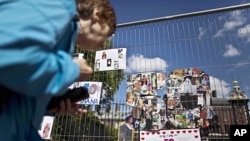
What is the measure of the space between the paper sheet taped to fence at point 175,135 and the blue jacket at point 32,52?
186 centimetres

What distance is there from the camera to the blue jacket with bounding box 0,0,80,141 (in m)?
0.32

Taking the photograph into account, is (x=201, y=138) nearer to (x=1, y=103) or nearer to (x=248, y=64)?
(x=248, y=64)

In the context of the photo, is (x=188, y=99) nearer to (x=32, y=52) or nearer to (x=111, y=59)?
(x=111, y=59)

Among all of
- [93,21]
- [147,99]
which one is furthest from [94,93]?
[93,21]

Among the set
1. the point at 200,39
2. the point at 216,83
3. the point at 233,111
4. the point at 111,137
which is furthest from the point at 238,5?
the point at 111,137

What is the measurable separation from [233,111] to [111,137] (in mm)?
1133

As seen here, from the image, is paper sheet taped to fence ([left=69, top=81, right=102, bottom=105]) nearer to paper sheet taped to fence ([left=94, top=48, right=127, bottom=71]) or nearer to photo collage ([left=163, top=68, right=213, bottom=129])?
paper sheet taped to fence ([left=94, top=48, right=127, bottom=71])

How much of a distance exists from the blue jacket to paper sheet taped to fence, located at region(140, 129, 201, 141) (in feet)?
6.10

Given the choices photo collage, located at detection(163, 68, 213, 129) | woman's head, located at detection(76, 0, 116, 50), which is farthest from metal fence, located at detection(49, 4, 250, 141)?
woman's head, located at detection(76, 0, 116, 50)

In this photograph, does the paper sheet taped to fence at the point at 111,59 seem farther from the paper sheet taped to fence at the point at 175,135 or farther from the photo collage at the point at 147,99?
the paper sheet taped to fence at the point at 175,135

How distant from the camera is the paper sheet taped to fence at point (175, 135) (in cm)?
208

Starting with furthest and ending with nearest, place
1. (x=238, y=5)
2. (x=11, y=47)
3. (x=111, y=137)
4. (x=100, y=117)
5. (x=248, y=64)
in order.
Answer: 1. (x=100, y=117)
2. (x=111, y=137)
3. (x=238, y=5)
4. (x=248, y=64)
5. (x=11, y=47)

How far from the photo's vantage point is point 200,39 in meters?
2.33

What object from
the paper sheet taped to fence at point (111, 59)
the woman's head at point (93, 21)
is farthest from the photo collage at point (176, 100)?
the woman's head at point (93, 21)
